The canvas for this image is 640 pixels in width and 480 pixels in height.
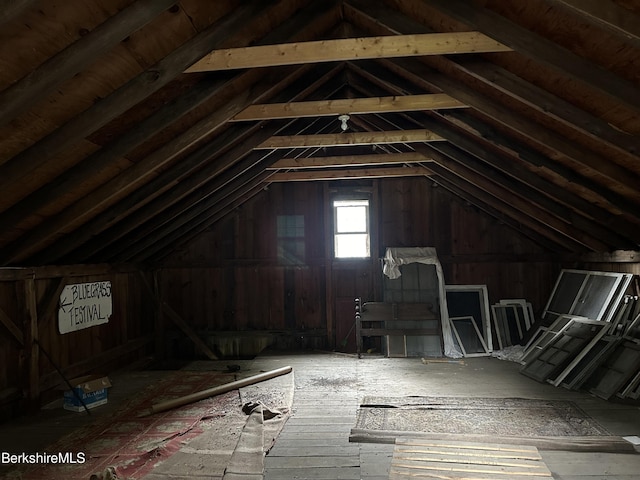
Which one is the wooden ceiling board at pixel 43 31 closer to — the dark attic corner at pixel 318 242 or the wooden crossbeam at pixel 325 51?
the dark attic corner at pixel 318 242

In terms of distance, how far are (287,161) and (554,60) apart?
4384mm

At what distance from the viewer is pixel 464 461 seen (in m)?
3.55

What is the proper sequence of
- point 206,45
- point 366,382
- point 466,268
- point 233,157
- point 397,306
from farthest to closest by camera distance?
point 466,268, point 397,306, point 366,382, point 233,157, point 206,45

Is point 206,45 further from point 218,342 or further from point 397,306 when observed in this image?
point 218,342

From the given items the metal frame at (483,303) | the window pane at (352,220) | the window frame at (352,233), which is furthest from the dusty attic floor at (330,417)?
the window pane at (352,220)

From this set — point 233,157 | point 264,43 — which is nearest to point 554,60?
point 264,43

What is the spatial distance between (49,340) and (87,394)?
40.9 inches

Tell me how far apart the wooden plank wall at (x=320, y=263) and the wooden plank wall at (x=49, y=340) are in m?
1.45

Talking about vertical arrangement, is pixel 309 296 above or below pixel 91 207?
below

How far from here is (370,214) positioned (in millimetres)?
8297

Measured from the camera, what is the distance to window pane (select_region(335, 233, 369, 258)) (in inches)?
328

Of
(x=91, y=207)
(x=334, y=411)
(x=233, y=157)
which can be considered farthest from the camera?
(x=233, y=157)

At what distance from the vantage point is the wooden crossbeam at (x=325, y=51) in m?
3.20

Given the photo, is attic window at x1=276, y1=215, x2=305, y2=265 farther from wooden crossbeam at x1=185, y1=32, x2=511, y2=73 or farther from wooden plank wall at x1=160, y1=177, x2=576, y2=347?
wooden crossbeam at x1=185, y1=32, x2=511, y2=73
